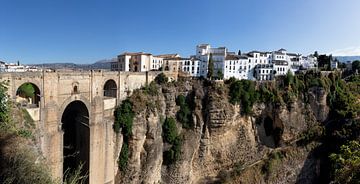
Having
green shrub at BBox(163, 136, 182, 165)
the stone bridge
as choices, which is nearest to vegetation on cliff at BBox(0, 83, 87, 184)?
the stone bridge

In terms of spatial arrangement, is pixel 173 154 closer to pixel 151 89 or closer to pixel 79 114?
pixel 151 89

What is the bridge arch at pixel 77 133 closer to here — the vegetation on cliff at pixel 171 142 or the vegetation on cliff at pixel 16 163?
the vegetation on cliff at pixel 171 142

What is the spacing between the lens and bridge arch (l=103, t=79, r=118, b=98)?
22.0 metres

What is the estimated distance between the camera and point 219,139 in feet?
85.7


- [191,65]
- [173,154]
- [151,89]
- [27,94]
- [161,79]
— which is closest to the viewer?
[27,94]

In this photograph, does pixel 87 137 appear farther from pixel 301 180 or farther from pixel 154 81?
pixel 301 180

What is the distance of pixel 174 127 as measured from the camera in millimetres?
24219

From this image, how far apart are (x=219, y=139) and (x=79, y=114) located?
41.9 ft

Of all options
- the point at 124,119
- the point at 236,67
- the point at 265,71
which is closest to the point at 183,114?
the point at 124,119

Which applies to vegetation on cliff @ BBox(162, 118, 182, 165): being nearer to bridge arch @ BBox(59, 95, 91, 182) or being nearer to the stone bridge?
the stone bridge

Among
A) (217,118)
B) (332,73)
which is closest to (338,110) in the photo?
(332,73)

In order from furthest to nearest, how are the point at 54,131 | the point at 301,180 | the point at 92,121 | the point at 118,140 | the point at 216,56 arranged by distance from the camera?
the point at 216,56 → the point at 301,180 → the point at 118,140 → the point at 92,121 → the point at 54,131

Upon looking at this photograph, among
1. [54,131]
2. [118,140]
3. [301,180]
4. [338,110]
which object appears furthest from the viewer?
→ [338,110]

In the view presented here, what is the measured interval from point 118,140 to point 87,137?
8.07ft
